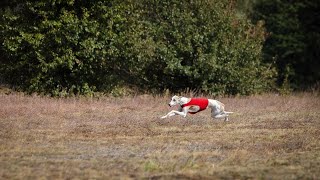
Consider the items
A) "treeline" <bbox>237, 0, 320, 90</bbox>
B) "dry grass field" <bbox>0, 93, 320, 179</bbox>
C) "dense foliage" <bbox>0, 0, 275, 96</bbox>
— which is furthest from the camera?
"treeline" <bbox>237, 0, 320, 90</bbox>

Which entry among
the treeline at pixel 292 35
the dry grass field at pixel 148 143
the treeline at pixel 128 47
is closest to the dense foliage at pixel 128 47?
the treeline at pixel 128 47

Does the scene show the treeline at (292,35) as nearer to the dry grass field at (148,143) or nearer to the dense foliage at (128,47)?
the dense foliage at (128,47)

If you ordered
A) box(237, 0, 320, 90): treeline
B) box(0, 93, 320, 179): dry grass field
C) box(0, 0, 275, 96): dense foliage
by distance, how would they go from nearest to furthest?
box(0, 93, 320, 179): dry grass field, box(0, 0, 275, 96): dense foliage, box(237, 0, 320, 90): treeline

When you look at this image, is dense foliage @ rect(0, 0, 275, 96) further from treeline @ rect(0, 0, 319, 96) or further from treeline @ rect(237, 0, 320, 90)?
treeline @ rect(237, 0, 320, 90)

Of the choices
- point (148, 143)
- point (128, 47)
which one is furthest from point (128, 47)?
point (148, 143)

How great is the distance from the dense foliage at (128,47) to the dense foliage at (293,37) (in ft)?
43.8

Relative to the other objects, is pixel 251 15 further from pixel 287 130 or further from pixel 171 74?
pixel 287 130

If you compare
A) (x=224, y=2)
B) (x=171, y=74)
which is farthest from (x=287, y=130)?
(x=224, y=2)

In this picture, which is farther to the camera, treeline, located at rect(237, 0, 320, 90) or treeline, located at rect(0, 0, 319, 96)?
treeline, located at rect(237, 0, 320, 90)

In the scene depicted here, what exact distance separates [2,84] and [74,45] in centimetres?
496

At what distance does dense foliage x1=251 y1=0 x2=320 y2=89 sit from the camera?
4734 centimetres

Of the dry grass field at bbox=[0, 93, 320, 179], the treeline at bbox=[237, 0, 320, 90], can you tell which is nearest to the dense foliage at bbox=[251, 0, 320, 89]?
the treeline at bbox=[237, 0, 320, 90]

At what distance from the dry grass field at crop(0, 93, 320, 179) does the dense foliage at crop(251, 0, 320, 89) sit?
86.3 feet

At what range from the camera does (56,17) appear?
2688 centimetres
